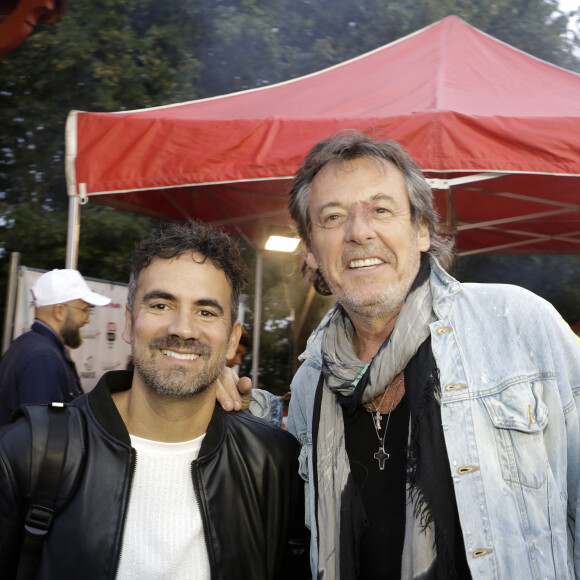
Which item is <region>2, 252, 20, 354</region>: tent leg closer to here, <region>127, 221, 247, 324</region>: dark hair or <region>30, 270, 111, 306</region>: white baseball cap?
<region>30, 270, 111, 306</region>: white baseball cap

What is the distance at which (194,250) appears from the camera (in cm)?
229

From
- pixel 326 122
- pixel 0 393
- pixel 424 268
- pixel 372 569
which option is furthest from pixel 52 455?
pixel 326 122

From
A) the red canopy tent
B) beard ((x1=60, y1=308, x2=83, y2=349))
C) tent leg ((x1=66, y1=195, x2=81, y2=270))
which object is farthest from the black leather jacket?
beard ((x1=60, y1=308, x2=83, y2=349))

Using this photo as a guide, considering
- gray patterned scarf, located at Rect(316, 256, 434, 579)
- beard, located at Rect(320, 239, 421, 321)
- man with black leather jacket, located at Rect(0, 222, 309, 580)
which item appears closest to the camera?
man with black leather jacket, located at Rect(0, 222, 309, 580)

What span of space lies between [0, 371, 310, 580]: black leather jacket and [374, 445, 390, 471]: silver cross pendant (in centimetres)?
39

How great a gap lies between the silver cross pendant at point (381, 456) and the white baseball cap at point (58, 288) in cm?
285

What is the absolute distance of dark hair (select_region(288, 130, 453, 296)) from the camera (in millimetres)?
2328

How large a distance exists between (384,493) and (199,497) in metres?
0.56

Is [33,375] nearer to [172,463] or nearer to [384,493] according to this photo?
[172,463]

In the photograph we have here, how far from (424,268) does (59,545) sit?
1384 mm

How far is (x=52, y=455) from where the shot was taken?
1.93 meters

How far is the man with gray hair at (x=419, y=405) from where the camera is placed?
5.93 feet

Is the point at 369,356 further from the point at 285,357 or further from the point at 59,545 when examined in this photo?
the point at 285,357

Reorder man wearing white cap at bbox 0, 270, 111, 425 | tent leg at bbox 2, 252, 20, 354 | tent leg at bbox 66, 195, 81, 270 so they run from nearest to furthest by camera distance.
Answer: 1. man wearing white cap at bbox 0, 270, 111, 425
2. tent leg at bbox 66, 195, 81, 270
3. tent leg at bbox 2, 252, 20, 354
